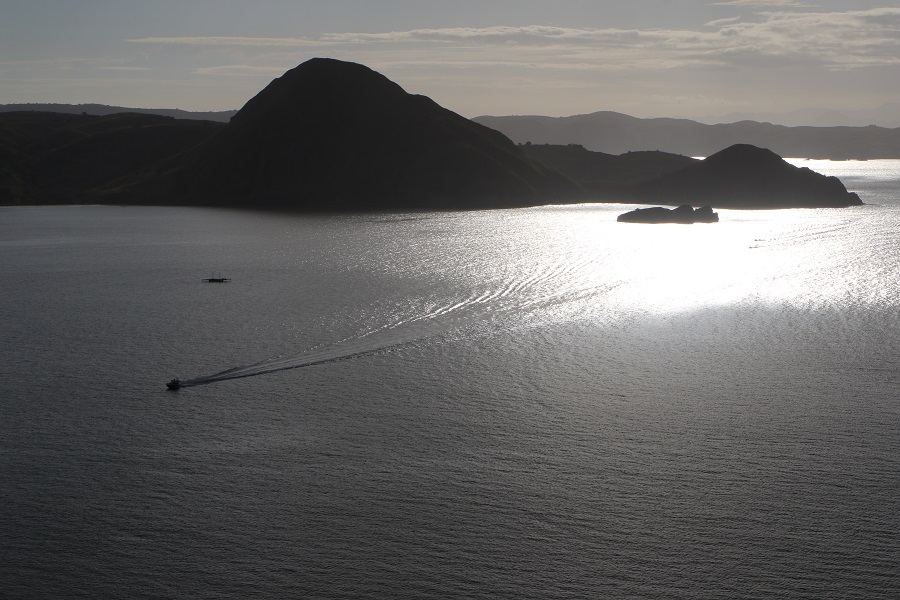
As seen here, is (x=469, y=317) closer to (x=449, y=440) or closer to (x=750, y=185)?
(x=449, y=440)

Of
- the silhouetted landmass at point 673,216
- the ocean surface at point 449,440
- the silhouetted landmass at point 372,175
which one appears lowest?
the ocean surface at point 449,440

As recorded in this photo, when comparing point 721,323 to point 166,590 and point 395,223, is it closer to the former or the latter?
point 166,590

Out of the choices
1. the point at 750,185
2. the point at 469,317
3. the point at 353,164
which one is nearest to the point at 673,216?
the point at 750,185

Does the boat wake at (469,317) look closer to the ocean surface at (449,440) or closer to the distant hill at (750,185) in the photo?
the ocean surface at (449,440)

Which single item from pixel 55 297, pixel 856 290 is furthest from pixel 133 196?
pixel 856 290

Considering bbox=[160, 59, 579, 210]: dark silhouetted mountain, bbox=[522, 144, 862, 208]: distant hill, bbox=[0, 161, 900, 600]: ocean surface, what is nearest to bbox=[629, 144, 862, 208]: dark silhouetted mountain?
bbox=[522, 144, 862, 208]: distant hill

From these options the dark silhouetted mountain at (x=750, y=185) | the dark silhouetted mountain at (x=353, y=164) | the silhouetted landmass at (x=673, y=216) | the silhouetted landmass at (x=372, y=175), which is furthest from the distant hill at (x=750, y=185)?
the silhouetted landmass at (x=673, y=216)
